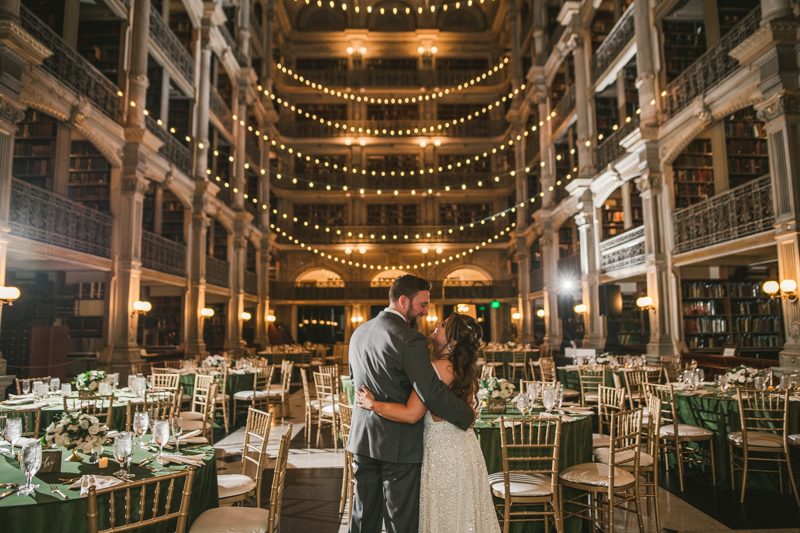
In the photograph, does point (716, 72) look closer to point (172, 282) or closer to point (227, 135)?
point (172, 282)

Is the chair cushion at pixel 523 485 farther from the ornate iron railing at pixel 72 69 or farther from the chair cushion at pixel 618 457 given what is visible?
the ornate iron railing at pixel 72 69

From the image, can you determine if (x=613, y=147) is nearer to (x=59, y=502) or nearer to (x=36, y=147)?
(x=36, y=147)

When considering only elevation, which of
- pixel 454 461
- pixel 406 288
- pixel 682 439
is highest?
pixel 406 288

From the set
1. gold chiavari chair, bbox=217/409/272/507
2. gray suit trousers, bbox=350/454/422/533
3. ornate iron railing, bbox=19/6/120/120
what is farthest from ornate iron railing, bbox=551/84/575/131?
gray suit trousers, bbox=350/454/422/533

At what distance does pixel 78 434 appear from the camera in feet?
9.25

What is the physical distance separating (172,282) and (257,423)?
9346 millimetres

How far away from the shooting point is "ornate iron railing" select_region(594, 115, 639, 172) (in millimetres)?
11919

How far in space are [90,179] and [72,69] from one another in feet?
10.0

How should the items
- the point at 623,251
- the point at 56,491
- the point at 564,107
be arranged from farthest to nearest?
the point at 564,107 < the point at 623,251 < the point at 56,491

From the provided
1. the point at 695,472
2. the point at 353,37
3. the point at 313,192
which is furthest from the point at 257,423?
the point at 353,37

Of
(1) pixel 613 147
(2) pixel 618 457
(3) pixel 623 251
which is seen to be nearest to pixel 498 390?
(2) pixel 618 457

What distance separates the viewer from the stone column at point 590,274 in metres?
13.6

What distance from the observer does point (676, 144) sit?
10.1m

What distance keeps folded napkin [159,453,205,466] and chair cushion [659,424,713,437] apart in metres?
4.25
